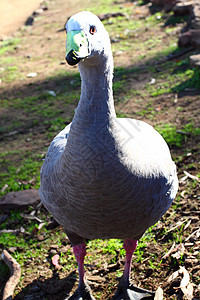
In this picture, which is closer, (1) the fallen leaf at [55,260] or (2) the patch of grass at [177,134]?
(1) the fallen leaf at [55,260]

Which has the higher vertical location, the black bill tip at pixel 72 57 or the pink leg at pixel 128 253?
the black bill tip at pixel 72 57

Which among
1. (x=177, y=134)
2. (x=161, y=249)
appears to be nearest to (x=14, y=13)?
(x=177, y=134)

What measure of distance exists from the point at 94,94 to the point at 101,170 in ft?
1.42

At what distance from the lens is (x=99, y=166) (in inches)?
79.0

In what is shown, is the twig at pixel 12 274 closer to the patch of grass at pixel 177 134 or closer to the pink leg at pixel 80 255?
the pink leg at pixel 80 255

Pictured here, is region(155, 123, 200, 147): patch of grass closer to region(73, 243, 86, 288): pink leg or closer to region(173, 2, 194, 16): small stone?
region(73, 243, 86, 288): pink leg

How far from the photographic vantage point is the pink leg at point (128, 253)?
2.89 metres

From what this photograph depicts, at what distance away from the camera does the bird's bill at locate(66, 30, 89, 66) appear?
167 centimetres

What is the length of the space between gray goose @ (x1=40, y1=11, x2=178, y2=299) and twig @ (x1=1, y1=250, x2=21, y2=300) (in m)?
1.03

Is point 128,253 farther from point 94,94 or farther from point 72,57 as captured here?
point 72,57

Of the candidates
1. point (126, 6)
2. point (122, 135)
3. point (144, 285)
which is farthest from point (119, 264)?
point (126, 6)

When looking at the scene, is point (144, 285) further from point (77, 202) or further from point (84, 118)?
point (84, 118)

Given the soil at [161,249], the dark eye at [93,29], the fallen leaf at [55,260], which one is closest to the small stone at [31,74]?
the soil at [161,249]

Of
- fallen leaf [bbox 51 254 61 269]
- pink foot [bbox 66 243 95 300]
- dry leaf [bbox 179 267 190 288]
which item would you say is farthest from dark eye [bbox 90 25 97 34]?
fallen leaf [bbox 51 254 61 269]
